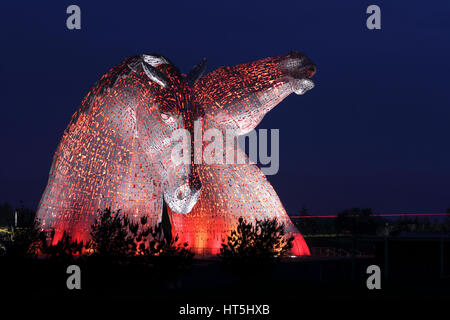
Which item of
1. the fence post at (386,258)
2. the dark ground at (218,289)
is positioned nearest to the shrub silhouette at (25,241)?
the dark ground at (218,289)

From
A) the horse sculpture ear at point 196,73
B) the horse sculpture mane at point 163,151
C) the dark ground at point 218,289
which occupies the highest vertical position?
the horse sculpture ear at point 196,73

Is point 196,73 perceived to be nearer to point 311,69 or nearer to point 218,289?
point 311,69

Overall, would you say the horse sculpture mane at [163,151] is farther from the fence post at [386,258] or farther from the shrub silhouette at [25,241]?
the fence post at [386,258]

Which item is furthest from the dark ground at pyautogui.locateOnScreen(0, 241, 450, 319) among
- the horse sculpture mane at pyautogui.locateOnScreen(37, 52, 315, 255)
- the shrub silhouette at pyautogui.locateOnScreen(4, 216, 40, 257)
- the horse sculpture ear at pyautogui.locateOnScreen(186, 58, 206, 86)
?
the horse sculpture ear at pyautogui.locateOnScreen(186, 58, 206, 86)

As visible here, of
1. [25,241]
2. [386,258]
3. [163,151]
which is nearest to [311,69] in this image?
[386,258]

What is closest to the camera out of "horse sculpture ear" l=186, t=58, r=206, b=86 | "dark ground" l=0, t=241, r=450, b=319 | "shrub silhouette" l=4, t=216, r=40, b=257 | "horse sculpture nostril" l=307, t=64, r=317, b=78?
"dark ground" l=0, t=241, r=450, b=319

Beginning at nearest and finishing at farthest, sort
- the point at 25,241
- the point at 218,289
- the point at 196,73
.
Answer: the point at 218,289 → the point at 25,241 → the point at 196,73

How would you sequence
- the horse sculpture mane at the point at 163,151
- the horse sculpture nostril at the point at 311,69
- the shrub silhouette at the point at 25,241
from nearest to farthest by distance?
the shrub silhouette at the point at 25,241, the horse sculpture mane at the point at 163,151, the horse sculpture nostril at the point at 311,69

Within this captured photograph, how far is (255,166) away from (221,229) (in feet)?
8.20

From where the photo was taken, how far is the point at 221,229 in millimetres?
20328

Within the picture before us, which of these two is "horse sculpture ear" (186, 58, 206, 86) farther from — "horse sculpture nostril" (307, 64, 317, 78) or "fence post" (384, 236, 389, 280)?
"fence post" (384, 236, 389, 280)

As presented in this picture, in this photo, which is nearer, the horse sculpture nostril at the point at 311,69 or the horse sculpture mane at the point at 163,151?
the horse sculpture mane at the point at 163,151
